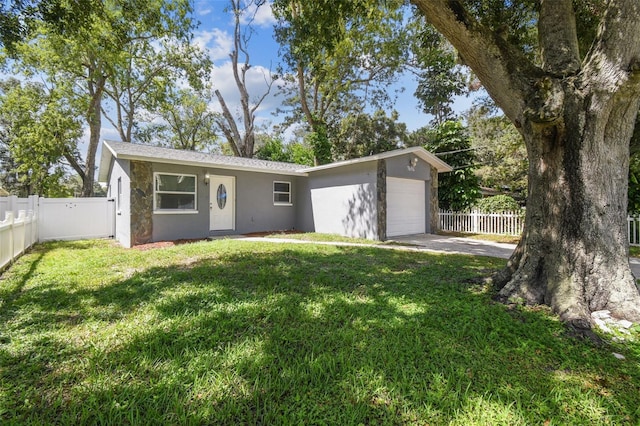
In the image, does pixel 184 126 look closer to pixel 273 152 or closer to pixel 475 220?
pixel 273 152

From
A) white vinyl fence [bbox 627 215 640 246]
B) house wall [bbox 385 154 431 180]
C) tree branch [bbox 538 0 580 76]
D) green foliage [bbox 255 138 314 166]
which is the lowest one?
white vinyl fence [bbox 627 215 640 246]

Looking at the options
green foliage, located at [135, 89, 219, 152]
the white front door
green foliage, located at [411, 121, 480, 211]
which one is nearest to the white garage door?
green foliage, located at [411, 121, 480, 211]

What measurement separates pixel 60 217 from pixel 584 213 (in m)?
13.2

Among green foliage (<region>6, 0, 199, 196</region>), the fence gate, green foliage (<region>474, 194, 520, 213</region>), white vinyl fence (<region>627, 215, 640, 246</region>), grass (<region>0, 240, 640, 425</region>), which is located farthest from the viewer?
green foliage (<region>6, 0, 199, 196</region>)

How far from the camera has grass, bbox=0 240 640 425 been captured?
1.88 m

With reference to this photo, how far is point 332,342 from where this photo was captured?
2686mm

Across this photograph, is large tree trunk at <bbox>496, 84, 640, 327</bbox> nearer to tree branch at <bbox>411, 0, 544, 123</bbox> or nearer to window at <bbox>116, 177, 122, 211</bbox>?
tree branch at <bbox>411, 0, 544, 123</bbox>

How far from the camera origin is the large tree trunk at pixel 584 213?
3230 mm

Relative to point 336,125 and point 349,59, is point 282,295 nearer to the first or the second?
point 349,59

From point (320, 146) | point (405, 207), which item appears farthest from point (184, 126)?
point (405, 207)

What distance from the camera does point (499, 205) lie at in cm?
1213

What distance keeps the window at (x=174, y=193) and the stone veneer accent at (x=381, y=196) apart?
6061 mm

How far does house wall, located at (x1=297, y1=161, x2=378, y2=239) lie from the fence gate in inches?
278

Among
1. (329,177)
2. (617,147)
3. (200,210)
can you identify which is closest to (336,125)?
(329,177)
